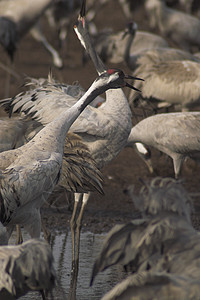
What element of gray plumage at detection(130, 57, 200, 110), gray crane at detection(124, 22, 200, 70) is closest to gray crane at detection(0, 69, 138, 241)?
gray plumage at detection(130, 57, 200, 110)

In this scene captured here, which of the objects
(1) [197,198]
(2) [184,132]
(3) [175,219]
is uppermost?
(3) [175,219]

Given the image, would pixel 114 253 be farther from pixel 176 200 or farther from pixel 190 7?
pixel 190 7

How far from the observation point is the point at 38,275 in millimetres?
2834

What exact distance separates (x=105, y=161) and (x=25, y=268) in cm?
235

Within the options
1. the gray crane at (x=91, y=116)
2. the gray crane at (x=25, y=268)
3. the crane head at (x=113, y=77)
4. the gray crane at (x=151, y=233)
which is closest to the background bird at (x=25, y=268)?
the gray crane at (x=25, y=268)

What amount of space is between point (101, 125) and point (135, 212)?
1.44 meters

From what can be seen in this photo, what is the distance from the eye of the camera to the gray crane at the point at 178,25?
11188 mm

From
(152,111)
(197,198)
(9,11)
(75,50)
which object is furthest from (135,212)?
(75,50)

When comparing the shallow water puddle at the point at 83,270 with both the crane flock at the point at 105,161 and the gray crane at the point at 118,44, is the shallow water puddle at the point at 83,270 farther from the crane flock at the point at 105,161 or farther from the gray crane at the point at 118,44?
the gray crane at the point at 118,44

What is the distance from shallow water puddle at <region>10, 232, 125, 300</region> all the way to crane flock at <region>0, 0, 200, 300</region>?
6 centimetres

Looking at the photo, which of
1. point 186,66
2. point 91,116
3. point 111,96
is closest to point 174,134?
point 111,96

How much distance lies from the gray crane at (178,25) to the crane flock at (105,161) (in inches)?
66.7

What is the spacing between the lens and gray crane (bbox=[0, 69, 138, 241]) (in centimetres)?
368

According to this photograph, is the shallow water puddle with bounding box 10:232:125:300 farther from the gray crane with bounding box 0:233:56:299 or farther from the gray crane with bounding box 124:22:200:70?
the gray crane with bounding box 124:22:200:70
